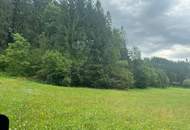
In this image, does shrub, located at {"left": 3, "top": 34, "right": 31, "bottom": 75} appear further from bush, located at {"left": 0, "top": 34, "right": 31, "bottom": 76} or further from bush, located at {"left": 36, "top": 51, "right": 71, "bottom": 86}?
bush, located at {"left": 36, "top": 51, "right": 71, "bottom": 86}

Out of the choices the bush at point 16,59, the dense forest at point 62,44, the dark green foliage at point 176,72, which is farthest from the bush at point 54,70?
the dark green foliage at point 176,72

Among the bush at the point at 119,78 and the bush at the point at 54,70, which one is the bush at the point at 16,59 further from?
the bush at the point at 119,78

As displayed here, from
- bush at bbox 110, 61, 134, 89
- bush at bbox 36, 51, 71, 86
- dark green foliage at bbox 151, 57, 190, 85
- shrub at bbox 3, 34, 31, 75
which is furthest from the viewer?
dark green foliage at bbox 151, 57, 190, 85

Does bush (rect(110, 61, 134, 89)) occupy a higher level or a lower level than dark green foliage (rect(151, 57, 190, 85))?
lower

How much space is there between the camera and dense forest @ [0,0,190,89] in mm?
60281

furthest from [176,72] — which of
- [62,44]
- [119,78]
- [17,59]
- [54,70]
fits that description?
[17,59]

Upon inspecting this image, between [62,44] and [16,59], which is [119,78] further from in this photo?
[16,59]

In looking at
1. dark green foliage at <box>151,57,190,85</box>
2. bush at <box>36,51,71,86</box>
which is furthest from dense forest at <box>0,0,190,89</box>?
dark green foliage at <box>151,57,190,85</box>

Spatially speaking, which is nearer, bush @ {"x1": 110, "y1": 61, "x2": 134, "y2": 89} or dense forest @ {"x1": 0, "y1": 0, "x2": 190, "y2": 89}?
dense forest @ {"x1": 0, "y1": 0, "x2": 190, "y2": 89}

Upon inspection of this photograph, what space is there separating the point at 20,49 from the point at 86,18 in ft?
58.9

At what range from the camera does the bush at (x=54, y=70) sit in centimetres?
5903

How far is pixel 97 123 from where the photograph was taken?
640 inches

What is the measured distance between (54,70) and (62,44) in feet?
29.2

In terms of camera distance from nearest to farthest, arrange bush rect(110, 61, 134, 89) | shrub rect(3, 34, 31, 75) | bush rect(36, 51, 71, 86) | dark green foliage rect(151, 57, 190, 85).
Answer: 1. bush rect(36, 51, 71, 86)
2. shrub rect(3, 34, 31, 75)
3. bush rect(110, 61, 134, 89)
4. dark green foliage rect(151, 57, 190, 85)
